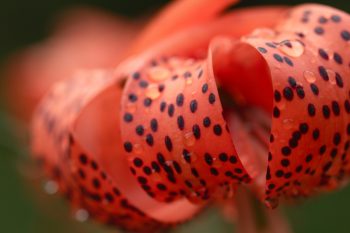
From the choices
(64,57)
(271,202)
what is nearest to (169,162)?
(271,202)

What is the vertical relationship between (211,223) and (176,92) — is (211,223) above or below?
below

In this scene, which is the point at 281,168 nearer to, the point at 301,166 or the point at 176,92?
the point at 301,166

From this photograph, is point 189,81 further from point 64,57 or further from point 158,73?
point 64,57

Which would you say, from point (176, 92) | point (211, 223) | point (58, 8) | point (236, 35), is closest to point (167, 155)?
point (176, 92)

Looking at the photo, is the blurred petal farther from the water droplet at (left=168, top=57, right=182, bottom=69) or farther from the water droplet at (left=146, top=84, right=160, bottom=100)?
the water droplet at (left=146, top=84, right=160, bottom=100)

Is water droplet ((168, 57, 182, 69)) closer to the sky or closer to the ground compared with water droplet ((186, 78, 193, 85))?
closer to the ground

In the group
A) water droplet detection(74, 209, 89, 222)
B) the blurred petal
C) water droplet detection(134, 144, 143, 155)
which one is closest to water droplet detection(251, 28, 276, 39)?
water droplet detection(134, 144, 143, 155)

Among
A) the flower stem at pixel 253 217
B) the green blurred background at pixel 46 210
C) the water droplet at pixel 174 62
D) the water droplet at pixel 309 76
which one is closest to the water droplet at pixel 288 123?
the water droplet at pixel 309 76

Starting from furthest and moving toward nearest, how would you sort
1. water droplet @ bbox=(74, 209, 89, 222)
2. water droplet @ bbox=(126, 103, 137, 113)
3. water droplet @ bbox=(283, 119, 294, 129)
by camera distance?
water droplet @ bbox=(74, 209, 89, 222) < water droplet @ bbox=(126, 103, 137, 113) < water droplet @ bbox=(283, 119, 294, 129)
